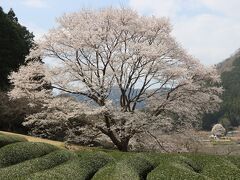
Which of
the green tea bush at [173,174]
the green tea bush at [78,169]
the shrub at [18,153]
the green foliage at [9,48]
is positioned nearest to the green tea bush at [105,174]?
the green tea bush at [78,169]

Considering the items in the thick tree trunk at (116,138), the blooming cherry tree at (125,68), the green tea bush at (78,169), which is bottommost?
the green tea bush at (78,169)

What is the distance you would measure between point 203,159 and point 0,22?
28597 mm

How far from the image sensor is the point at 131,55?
2252cm

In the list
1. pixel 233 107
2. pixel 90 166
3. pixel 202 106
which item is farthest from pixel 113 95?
pixel 233 107

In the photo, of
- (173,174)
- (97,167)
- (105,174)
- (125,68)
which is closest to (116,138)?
(125,68)

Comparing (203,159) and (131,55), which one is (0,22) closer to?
(131,55)

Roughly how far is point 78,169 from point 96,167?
1.12 metres

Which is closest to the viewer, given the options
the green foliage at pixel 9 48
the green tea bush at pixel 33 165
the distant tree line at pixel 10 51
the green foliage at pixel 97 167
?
the green foliage at pixel 97 167

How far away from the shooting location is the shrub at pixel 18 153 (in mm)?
11445

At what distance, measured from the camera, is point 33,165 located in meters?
10.3

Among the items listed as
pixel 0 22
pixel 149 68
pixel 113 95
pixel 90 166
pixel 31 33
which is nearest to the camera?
pixel 90 166

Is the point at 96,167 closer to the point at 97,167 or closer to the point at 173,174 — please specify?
the point at 97,167

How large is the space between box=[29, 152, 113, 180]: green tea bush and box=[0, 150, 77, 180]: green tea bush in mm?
591

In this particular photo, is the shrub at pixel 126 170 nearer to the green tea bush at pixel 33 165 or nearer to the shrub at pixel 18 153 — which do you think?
the green tea bush at pixel 33 165
